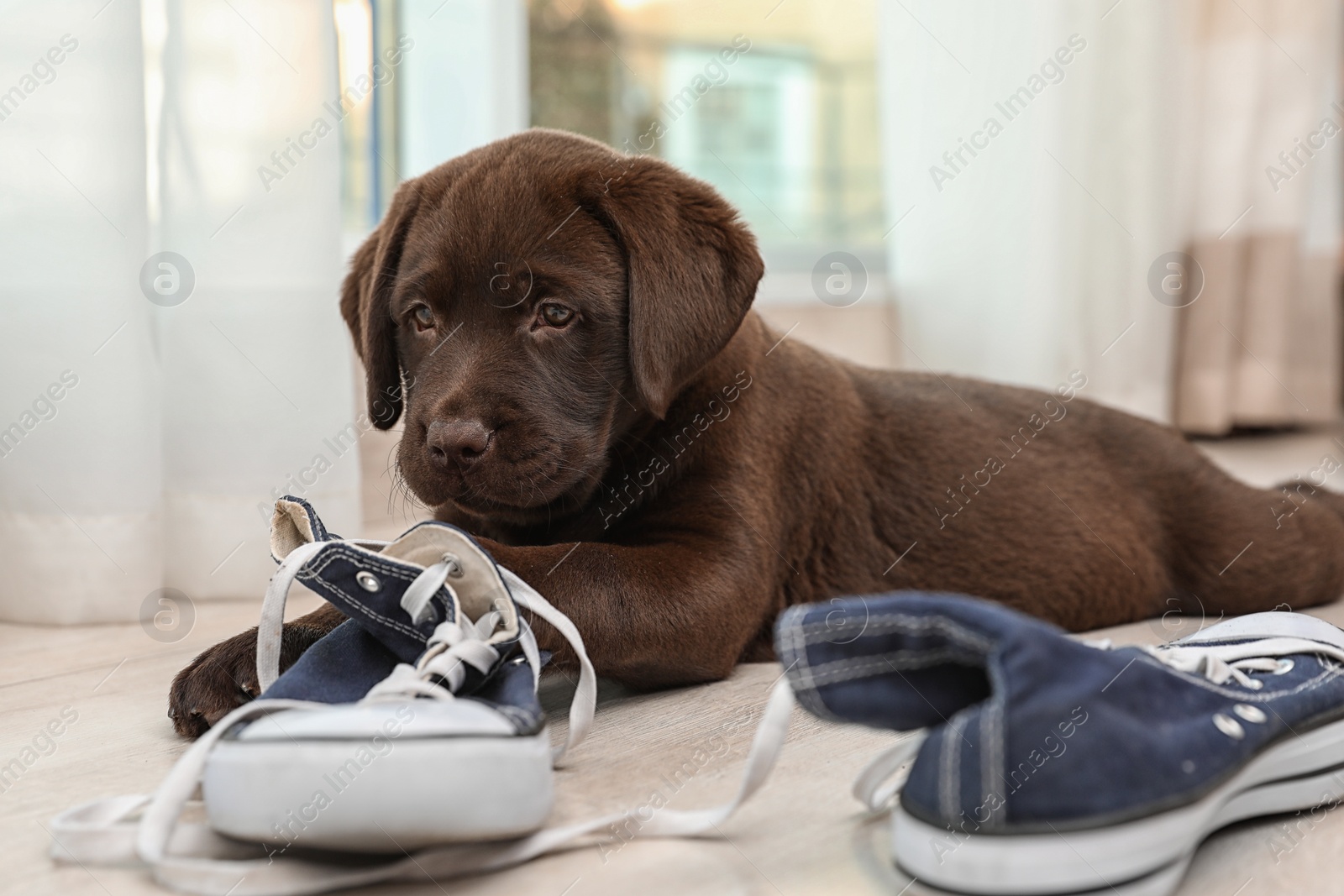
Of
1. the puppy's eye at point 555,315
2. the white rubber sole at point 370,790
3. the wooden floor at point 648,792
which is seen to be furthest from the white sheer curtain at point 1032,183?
the white rubber sole at point 370,790

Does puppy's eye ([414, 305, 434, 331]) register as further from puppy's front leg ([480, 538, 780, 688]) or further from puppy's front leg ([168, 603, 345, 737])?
puppy's front leg ([168, 603, 345, 737])

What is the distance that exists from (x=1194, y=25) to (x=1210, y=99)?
333 millimetres

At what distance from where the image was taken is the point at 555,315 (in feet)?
5.91

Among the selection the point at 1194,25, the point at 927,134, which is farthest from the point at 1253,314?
the point at 927,134

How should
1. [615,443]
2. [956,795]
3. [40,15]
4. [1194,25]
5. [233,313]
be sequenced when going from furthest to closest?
[1194,25]
[233,313]
[40,15]
[615,443]
[956,795]

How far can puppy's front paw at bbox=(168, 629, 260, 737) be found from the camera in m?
1.53

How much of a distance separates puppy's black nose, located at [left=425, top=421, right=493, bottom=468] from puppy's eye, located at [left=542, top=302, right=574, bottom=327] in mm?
234

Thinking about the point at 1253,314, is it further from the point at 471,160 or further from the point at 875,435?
the point at 471,160

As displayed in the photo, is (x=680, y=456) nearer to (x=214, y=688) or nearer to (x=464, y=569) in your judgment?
(x=464, y=569)

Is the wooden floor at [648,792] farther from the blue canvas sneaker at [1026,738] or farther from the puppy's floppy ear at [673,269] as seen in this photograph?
the puppy's floppy ear at [673,269]

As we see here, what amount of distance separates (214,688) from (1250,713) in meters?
1.23

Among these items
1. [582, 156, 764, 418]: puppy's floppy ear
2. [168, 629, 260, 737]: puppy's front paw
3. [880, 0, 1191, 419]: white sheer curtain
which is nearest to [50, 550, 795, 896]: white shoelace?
[168, 629, 260, 737]: puppy's front paw

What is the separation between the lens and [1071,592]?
7.59 feet

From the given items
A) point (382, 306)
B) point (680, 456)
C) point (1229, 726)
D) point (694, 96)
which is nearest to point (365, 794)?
point (1229, 726)
